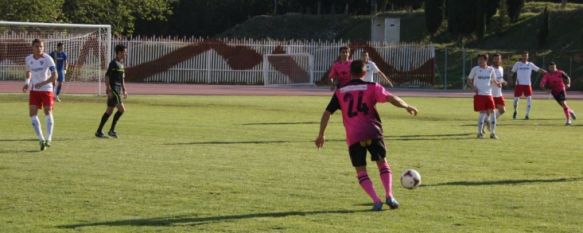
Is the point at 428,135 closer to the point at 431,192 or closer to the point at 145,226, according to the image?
the point at 431,192

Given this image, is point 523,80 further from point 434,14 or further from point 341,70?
point 434,14

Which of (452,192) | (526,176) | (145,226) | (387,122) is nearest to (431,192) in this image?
(452,192)

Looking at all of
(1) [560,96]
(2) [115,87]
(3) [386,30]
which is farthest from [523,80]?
(3) [386,30]

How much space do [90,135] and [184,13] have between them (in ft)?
232

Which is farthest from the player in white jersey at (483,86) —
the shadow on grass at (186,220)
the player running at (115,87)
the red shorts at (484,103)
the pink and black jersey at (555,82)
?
the shadow on grass at (186,220)

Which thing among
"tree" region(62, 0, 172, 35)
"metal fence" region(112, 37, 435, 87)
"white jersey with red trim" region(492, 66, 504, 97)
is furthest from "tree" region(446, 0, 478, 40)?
"white jersey with red trim" region(492, 66, 504, 97)

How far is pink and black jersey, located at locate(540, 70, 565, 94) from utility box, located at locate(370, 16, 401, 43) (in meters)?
41.2

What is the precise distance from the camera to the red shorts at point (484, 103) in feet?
68.8

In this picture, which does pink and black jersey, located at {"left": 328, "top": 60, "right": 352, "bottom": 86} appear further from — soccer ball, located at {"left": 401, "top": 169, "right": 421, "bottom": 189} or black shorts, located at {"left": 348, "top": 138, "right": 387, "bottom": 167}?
black shorts, located at {"left": 348, "top": 138, "right": 387, "bottom": 167}

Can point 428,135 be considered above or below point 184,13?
below

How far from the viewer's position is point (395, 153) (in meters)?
16.9

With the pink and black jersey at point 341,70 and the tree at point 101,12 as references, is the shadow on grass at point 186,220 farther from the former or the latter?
the tree at point 101,12

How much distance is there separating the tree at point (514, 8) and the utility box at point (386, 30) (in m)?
7.89

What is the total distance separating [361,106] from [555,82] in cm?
1836
